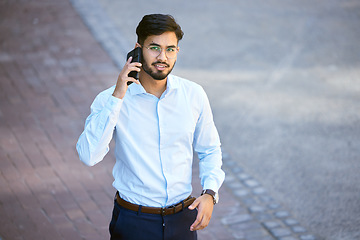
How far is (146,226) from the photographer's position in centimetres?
286

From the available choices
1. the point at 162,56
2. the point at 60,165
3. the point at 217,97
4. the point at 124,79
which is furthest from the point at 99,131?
the point at 217,97

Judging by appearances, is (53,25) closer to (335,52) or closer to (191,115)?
(335,52)

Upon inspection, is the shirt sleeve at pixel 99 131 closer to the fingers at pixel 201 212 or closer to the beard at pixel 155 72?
the beard at pixel 155 72

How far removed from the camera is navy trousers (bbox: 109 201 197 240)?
2861 millimetres

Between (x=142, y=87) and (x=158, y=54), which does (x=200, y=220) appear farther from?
(x=158, y=54)

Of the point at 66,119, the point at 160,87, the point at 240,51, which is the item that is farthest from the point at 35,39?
the point at 160,87

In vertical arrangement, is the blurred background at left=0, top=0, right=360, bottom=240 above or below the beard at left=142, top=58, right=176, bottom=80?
below

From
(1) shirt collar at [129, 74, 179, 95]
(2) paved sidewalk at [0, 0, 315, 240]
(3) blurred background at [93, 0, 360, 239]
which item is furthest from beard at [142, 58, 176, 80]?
(3) blurred background at [93, 0, 360, 239]

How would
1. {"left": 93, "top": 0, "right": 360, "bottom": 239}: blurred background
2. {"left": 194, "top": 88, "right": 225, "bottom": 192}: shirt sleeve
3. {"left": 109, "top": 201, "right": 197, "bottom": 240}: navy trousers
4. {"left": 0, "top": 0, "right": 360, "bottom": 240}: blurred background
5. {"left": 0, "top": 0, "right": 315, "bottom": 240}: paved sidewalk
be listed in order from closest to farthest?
1. {"left": 109, "top": 201, "right": 197, "bottom": 240}: navy trousers
2. {"left": 194, "top": 88, "right": 225, "bottom": 192}: shirt sleeve
3. {"left": 0, "top": 0, "right": 315, "bottom": 240}: paved sidewalk
4. {"left": 0, "top": 0, "right": 360, "bottom": 240}: blurred background
5. {"left": 93, "top": 0, "right": 360, "bottom": 239}: blurred background

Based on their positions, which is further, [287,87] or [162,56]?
[287,87]

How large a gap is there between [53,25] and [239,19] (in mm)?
3740

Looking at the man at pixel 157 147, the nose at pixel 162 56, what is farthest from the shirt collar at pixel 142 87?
the nose at pixel 162 56

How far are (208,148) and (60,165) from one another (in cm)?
297

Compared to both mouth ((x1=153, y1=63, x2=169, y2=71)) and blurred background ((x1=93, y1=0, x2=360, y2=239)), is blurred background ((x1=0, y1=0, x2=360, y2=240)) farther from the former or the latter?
mouth ((x1=153, y1=63, x2=169, y2=71))
